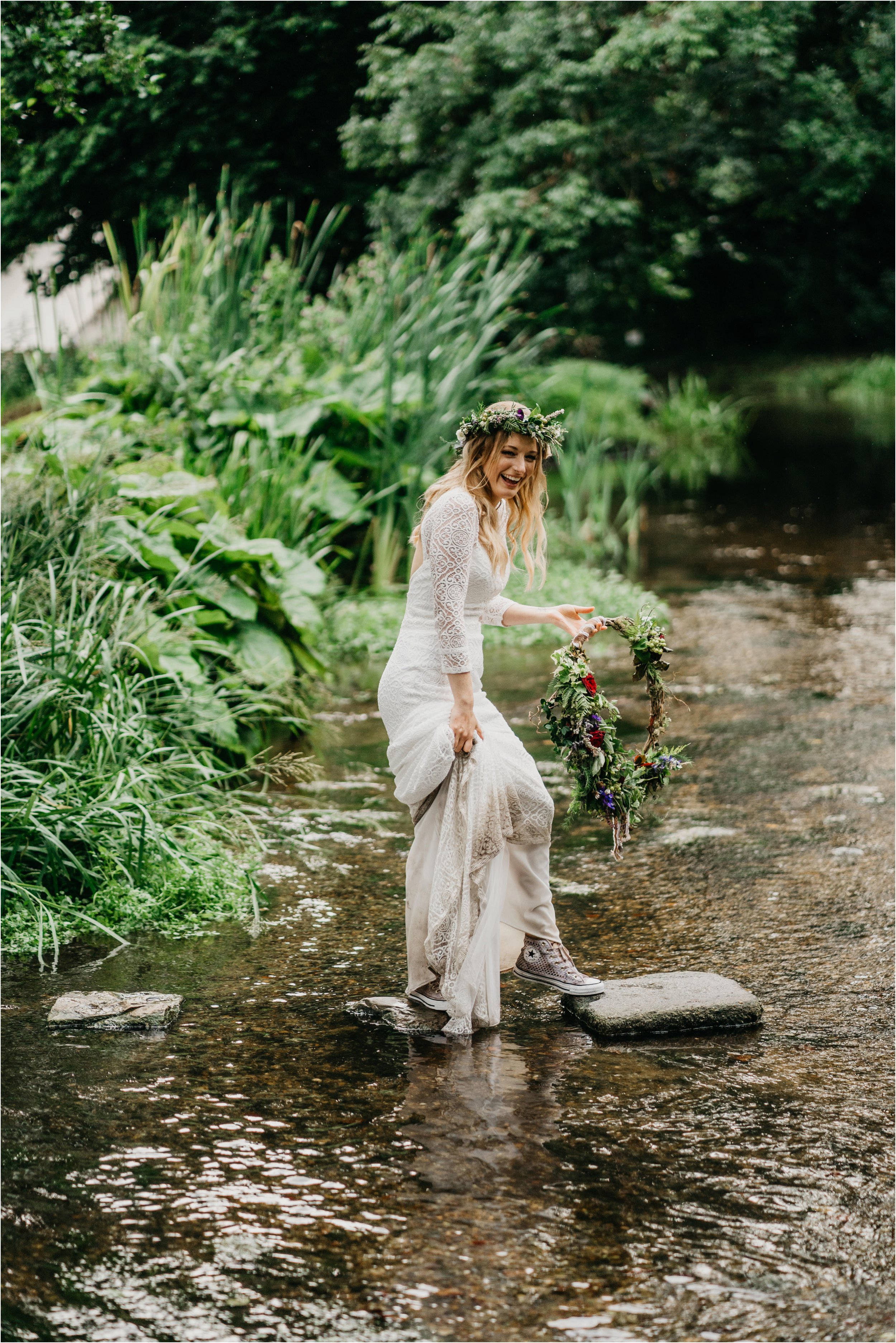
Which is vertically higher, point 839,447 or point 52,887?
point 839,447

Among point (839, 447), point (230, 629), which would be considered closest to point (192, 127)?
point (839, 447)

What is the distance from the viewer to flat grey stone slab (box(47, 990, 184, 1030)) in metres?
3.70

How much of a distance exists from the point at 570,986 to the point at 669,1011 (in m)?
0.29

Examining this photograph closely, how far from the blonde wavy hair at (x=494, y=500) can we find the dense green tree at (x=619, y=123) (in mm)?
13185

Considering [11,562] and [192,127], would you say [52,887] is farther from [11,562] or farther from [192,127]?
[192,127]

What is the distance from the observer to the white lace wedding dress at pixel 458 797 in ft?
12.2

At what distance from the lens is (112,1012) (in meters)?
3.72

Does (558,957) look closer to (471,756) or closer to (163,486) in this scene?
(471,756)

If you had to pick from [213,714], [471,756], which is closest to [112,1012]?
[471,756]

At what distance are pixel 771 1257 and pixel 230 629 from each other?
455 centimetres

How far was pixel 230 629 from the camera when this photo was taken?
665cm

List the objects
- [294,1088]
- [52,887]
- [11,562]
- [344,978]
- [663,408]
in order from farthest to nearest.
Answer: [663,408] → [11,562] → [52,887] → [344,978] → [294,1088]

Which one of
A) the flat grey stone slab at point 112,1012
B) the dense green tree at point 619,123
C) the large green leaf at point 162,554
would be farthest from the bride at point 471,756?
the dense green tree at point 619,123

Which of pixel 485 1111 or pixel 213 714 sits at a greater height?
pixel 213 714
